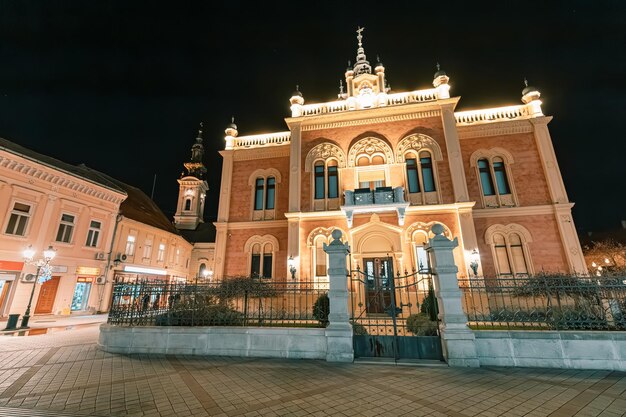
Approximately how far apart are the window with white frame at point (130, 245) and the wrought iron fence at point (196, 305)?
17.2 meters

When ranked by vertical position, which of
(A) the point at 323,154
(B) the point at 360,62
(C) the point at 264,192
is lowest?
(C) the point at 264,192

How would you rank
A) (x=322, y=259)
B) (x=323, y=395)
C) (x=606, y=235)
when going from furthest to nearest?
(x=606, y=235)
(x=322, y=259)
(x=323, y=395)

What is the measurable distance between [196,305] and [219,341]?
4.45 ft

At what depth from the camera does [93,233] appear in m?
20.2

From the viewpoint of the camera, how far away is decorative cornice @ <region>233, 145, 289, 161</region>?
813 inches

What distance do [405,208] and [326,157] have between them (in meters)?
6.40

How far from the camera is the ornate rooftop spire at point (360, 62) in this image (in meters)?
23.2

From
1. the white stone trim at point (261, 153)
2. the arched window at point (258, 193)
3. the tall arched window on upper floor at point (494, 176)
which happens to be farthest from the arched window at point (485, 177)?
the arched window at point (258, 193)

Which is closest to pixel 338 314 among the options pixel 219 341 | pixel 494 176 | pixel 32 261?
pixel 219 341

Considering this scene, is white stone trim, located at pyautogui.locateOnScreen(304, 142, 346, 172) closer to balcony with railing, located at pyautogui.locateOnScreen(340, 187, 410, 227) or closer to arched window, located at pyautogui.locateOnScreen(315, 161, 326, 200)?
arched window, located at pyautogui.locateOnScreen(315, 161, 326, 200)

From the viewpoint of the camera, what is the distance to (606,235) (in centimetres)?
3922

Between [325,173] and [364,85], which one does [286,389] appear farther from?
[364,85]

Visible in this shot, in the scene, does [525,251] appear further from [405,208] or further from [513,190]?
[405,208]

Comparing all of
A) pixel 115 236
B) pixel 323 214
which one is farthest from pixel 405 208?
pixel 115 236
